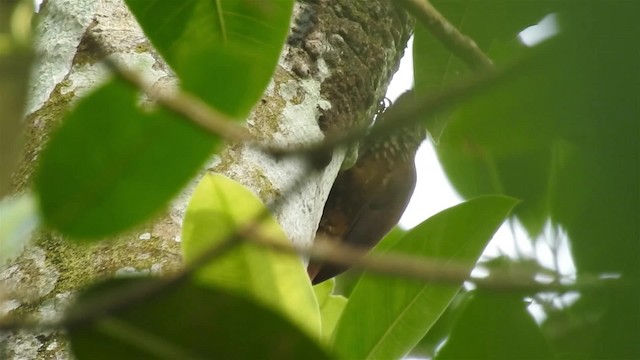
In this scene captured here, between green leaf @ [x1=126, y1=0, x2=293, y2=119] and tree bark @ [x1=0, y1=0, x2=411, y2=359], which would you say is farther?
tree bark @ [x1=0, y1=0, x2=411, y2=359]

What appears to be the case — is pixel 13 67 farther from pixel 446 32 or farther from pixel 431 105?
pixel 431 105

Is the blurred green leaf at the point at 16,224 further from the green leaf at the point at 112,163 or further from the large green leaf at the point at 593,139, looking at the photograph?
the large green leaf at the point at 593,139

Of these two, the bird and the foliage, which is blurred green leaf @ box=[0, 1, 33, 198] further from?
the bird

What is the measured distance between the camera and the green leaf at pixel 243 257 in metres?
0.57

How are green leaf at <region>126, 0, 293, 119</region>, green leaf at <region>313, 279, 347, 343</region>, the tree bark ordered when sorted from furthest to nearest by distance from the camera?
green leaf at <region>313, 279, 347, 343</region>
the tree bark
green leaf at <region>126, 0, 293, 119</region>

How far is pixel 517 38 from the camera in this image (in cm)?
36

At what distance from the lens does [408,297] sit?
0.70 meters

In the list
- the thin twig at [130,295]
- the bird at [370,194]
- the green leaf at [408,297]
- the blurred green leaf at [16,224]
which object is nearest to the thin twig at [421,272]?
the thin twig at [130,295]

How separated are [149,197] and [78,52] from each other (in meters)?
0.67

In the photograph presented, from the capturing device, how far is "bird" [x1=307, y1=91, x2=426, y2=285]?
7.33 ft

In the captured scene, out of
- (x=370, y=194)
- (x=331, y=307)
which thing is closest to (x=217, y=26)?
(x=331, y=307)

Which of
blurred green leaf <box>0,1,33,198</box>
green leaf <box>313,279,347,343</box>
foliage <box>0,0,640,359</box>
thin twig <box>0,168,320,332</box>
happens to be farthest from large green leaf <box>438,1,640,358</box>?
green leaf <box>313,279,347,343</box>

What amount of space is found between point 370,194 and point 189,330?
187cm

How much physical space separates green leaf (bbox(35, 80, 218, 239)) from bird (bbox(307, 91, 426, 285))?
173cm
